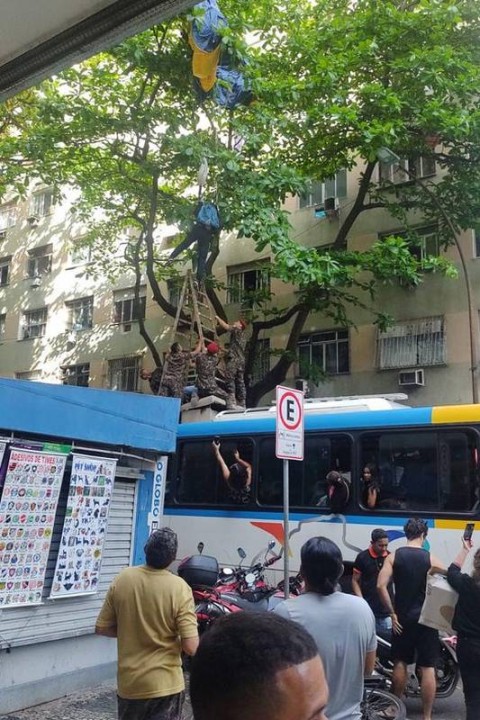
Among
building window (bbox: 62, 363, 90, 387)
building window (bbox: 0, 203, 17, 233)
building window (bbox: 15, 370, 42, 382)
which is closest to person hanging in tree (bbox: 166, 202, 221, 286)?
building window (bbox: 62, 363, 90, 387)

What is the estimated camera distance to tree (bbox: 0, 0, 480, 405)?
12.9 metres

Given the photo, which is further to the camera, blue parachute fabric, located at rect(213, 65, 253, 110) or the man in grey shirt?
blue parachute fabric, located at rect(213, 65, 253, 110)

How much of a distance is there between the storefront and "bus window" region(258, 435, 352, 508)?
9.47ft

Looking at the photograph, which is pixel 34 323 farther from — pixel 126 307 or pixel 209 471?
pixel 209 471

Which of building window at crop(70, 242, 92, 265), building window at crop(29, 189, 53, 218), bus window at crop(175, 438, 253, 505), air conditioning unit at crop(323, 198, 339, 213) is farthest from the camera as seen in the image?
building window at crop(29, 189, 53, 218)

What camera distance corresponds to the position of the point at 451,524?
7.87m

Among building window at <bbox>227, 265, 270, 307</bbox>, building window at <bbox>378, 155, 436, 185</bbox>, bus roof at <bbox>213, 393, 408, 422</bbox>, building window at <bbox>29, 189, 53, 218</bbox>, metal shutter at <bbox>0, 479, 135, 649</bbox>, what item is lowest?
metal shutter at <bbox>0, 479, 135, 649</bbox>

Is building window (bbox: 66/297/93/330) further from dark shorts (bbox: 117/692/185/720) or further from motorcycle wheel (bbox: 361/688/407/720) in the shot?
dark shorts (bbox: 117/692/185/720)

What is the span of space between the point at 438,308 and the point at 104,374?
12.0 m

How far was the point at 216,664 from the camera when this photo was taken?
1.27 meters

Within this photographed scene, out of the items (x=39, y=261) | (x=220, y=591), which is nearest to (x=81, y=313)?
(x=39, y=261)

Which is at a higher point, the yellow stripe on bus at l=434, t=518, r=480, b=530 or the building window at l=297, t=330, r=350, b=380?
the building window at l=297, t=330, r=350, b=380

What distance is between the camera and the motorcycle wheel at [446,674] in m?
6.65

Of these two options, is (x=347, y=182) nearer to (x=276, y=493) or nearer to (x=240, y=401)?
(x=240, y=401)
